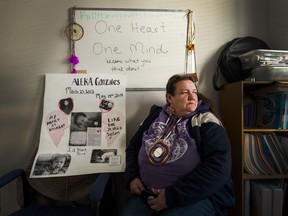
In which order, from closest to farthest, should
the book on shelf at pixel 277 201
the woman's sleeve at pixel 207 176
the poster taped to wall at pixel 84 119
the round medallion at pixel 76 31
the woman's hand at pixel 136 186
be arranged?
1. the woman's sleeve at pixel 207 176
2. the woman's hand at pixel 136 186
3. the book on shelf at pixel 277 201
4. the poster taped to wall at pixel 84 119
5. the round medallion at pixel 76 31

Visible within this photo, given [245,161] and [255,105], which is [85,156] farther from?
[255,105]

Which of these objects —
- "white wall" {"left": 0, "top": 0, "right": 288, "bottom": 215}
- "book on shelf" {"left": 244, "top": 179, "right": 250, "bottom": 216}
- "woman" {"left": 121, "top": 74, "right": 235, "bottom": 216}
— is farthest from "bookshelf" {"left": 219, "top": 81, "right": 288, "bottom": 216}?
"white wall" {"left": 0, "top": 0, "right": 288, "bottom": 215}

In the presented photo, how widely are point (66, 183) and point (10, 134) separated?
1.98 ft

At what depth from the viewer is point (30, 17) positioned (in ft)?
4.97

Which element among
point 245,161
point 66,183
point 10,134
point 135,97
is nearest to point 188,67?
point 135,97

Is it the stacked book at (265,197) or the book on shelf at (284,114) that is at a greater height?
the book on shelf at (284,114)

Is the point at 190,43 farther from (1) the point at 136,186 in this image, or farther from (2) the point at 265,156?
(1) the point at 136,186

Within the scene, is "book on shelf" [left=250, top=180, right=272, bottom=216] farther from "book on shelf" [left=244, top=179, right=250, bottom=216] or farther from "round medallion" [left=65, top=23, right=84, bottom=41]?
"round medallion" [left=65, top=23, right=84, bottom=41]

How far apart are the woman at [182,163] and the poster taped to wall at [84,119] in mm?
207

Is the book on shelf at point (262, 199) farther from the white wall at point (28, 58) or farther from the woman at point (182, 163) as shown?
the white wall at point (28, 58)

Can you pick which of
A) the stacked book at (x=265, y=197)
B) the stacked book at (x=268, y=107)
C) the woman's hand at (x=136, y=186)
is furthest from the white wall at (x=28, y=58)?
the stacked book at (x=265, y=197)

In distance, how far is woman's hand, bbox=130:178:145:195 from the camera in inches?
44.3

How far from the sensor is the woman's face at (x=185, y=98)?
1.22 m

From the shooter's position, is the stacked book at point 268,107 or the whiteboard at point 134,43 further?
the whiteboard at point 134,43
